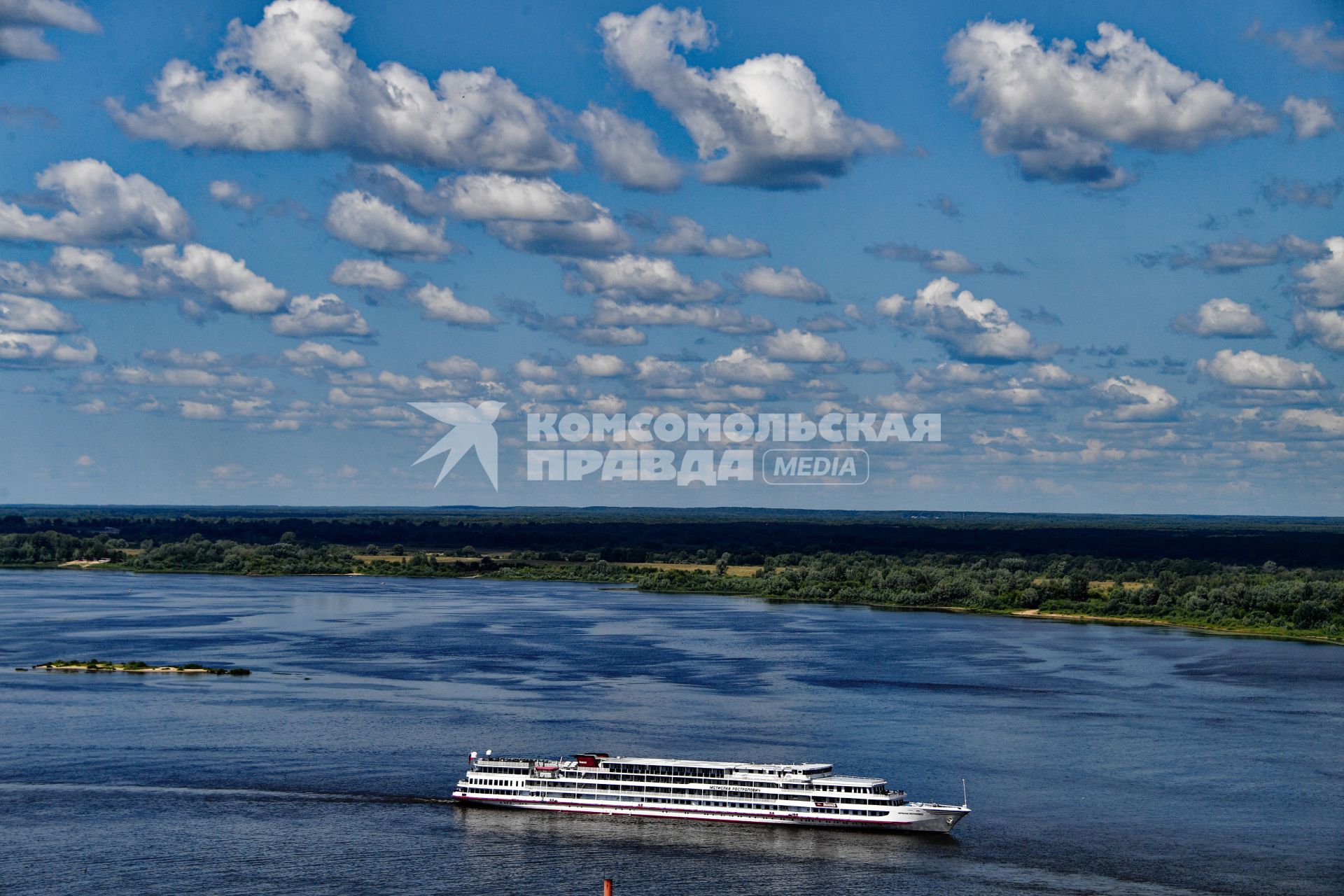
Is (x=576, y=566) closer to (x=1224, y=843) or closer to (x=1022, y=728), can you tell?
(x=1022, y=728)

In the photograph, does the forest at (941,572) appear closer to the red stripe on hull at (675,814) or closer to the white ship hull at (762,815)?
the white ship hull at (762,815)

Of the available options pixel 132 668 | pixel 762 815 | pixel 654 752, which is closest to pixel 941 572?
pixel 132 668

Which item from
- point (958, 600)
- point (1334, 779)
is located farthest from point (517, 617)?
point (1334, 779)

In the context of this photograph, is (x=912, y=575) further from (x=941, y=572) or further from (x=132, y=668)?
(x=132, y=668)

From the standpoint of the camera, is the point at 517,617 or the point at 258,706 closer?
the point at 258,706

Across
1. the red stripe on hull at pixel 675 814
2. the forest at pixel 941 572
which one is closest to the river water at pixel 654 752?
the red stripe on hull at pixel 675 814
